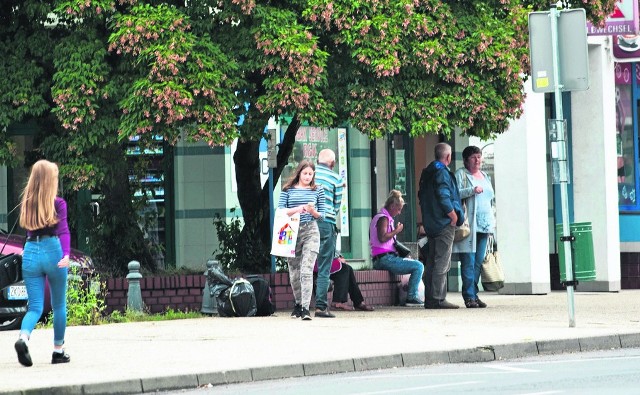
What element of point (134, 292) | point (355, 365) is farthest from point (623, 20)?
point (355, 365)

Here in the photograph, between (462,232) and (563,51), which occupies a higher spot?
(563,51)

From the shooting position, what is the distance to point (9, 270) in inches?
664

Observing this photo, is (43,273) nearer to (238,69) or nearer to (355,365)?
(355,365)

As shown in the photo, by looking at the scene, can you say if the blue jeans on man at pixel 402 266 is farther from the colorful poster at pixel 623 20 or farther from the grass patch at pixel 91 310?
the colorful poster at pixel 623 20

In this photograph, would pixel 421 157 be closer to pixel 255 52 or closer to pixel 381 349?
pixel 255 52

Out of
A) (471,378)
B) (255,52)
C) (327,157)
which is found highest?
(255,52)

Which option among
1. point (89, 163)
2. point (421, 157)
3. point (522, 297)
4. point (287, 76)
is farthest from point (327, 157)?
point (421, 157)

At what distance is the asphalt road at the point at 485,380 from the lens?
10695 mm

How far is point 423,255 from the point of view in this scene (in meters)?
20.8

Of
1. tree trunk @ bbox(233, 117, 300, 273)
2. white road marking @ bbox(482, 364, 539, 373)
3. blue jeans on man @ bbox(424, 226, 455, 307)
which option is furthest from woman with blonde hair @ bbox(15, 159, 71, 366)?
tree trunk @ bbox(233, 117, 300, 273)

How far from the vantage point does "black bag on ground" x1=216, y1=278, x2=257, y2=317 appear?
18.0 m

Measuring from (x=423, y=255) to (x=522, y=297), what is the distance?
2.51 metres

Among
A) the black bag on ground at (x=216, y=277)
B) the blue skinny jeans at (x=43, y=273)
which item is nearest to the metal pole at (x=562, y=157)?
the black bag on ground at (x=216, y=277)

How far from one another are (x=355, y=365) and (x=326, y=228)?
5.11 metres
